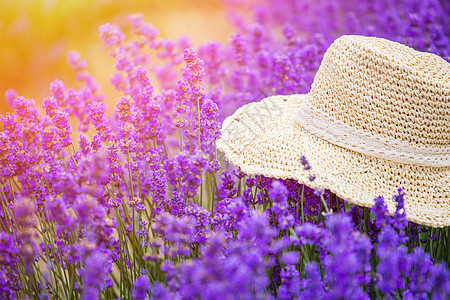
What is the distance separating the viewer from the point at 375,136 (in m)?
1.56

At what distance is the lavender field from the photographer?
3.30 feet

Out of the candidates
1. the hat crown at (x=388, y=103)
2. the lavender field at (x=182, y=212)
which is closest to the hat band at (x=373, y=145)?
the hat crown at (x=388, y=103)

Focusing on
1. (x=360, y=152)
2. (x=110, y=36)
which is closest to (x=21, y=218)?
(x=360, y=152)

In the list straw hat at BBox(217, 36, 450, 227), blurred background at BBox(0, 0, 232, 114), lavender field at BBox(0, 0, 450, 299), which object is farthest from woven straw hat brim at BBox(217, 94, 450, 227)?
blurred background at BBox(0, 0, 232, 114)

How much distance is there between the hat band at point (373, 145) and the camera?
61.0 inches

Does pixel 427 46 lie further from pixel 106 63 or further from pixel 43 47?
pixel 43 47

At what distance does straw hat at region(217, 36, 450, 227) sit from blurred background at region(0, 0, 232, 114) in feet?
7.94

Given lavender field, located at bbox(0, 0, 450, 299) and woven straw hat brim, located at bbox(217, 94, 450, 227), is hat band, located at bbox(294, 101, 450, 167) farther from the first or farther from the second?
lavender field, located at bbox(0, 0, 450, 299)

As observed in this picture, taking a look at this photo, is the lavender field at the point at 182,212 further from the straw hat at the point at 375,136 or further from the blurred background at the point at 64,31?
the blurred background at the point at 64,31

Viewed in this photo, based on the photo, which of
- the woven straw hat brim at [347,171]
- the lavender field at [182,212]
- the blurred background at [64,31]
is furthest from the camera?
the blurred background at [64,31]

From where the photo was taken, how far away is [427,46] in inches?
106

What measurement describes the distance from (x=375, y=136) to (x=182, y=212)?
0.82m

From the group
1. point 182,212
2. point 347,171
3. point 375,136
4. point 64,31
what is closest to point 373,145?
point 375,136

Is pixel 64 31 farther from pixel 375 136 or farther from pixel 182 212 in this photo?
pixel 375 136
